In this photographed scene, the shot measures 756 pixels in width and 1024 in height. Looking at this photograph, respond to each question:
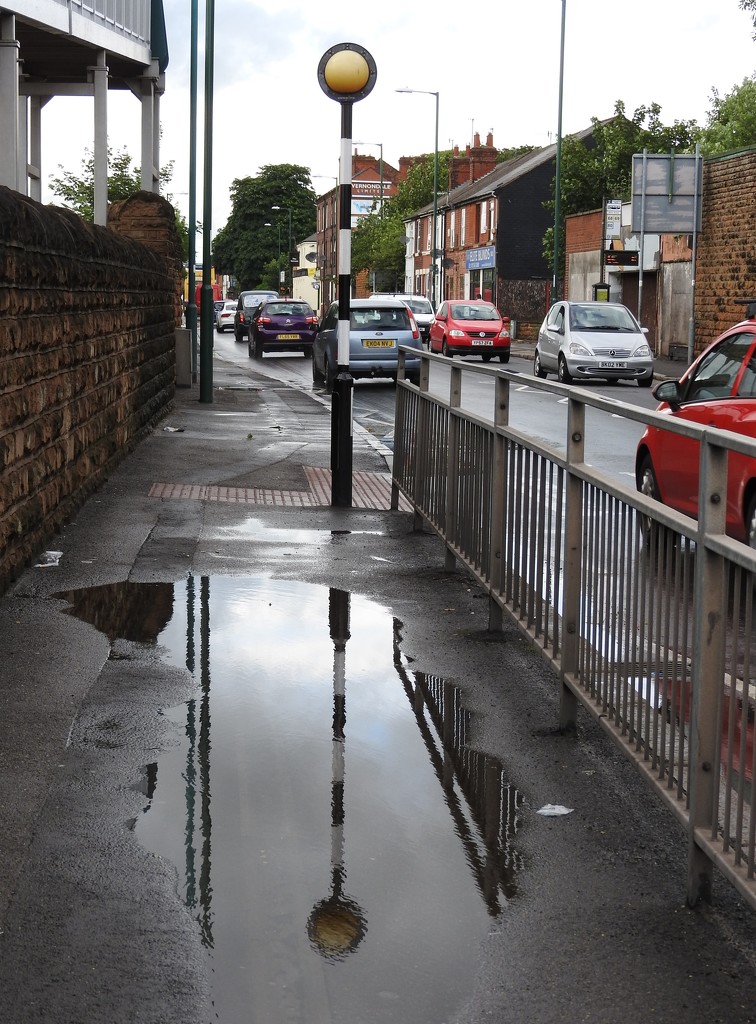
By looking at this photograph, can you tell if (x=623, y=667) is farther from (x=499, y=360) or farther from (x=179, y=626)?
(x=499, y=360)

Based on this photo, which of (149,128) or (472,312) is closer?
(149,128)

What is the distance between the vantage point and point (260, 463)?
14.3 meters

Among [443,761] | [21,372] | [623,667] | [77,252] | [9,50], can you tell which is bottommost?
[443,761]

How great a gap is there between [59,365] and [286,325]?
3518cm

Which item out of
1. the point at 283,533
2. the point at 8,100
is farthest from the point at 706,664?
the point at 8,100

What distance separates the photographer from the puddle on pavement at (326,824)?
338 cm

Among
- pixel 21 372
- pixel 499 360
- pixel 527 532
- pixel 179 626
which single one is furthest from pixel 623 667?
pixel 499 360

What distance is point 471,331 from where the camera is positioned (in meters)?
40.4

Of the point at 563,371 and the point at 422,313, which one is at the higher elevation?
the point at 422,313

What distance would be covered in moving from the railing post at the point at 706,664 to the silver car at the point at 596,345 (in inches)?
1096

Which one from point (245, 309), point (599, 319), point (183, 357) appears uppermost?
point (245, 309)

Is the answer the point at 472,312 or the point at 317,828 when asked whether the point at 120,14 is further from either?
the point at 317,828

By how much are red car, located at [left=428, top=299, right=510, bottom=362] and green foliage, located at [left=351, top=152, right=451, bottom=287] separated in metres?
55.6

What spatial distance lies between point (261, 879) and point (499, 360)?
4007cm
